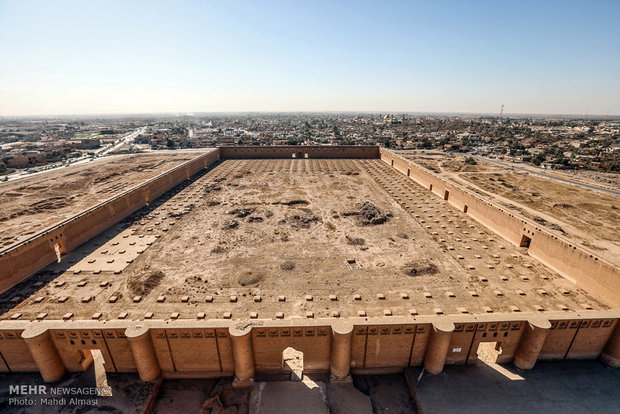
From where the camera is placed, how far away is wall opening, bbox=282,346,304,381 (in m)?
13.4

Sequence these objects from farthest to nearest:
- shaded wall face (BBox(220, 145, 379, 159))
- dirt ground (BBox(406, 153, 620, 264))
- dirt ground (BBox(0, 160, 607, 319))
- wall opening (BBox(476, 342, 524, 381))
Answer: shaded wall face (BBox(220, 145, 379, 159)), dirt ground (BBox(406, 153, 620, 264)), dirt ground (BBox(0, 160, 607, 319)), wall opening (BBox(476, 342, 524, 381))

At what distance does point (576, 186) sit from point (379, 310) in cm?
4765

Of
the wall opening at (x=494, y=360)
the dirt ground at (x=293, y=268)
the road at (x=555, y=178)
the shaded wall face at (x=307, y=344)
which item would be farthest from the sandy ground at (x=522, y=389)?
the road at (x=555, y=178)

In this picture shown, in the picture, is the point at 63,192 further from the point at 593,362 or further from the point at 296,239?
the point at 593,362

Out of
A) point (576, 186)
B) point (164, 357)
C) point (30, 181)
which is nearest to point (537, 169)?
point (576, 186)

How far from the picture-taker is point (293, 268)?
744 inches

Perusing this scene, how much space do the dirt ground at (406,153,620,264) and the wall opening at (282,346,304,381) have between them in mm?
20055

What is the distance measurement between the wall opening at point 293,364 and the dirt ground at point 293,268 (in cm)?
204

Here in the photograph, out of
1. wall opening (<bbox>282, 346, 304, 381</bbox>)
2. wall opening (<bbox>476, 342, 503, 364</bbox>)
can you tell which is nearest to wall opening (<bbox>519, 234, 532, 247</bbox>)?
wall opening (<bbox>476, 342, 503, 364</bbox>)

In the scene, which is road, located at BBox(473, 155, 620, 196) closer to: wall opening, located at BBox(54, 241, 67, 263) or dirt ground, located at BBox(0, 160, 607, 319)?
dirt ground, located at BBox(0, 160, 607, 319)

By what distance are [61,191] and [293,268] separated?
141 ft

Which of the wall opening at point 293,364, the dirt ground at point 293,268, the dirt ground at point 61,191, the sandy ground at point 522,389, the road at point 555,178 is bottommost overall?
the dirt ground at point 61,191

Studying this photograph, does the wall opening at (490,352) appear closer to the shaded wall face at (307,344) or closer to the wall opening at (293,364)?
the shaded wall face at (307,344)

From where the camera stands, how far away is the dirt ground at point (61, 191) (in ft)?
99.5
